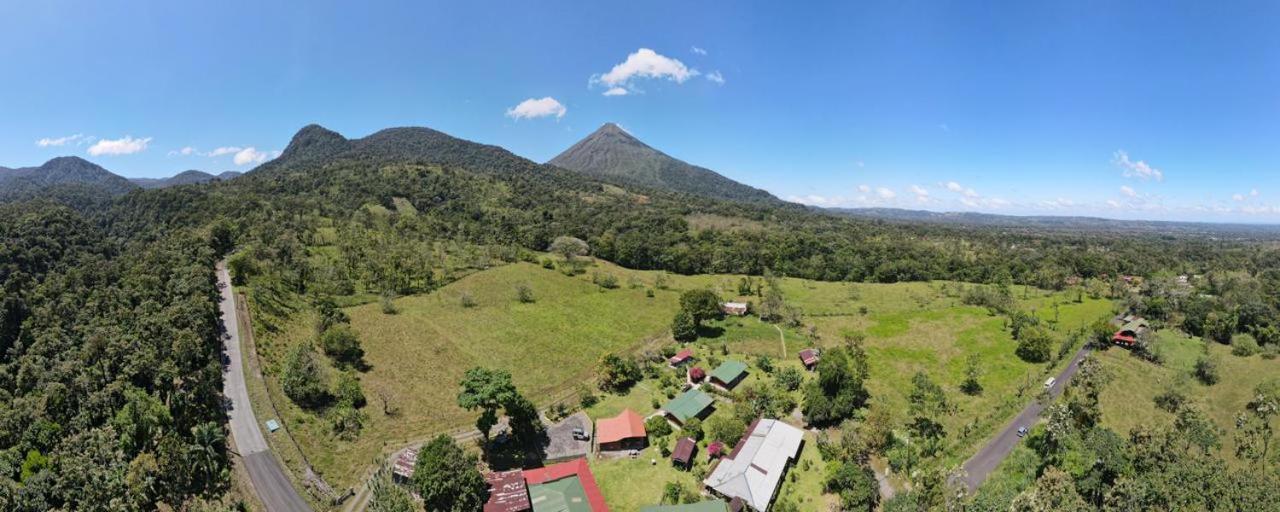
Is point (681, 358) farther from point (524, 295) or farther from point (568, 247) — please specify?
point (568, 247)

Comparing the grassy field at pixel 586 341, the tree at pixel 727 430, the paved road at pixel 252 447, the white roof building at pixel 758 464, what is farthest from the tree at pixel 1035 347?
the paved road at pixel 252 447

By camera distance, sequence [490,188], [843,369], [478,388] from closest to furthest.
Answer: [478,388] → [843,369] → [490,188]

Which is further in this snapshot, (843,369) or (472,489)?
(843,369)

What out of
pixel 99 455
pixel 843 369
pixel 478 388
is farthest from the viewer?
pixel 843 369

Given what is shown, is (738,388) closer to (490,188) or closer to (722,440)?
(722,440)

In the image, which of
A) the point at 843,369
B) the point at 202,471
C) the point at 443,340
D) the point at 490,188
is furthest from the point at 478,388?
the point at 490,188

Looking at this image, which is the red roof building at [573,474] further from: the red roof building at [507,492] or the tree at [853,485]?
the tree at [853,485]
